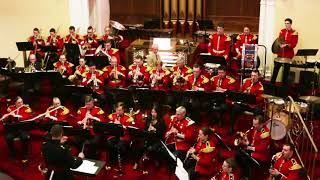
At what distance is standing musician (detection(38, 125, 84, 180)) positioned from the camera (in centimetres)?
679

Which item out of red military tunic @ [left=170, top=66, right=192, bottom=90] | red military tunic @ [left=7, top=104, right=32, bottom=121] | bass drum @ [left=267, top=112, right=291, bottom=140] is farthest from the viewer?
red military tunic @ [left=170, top=66, right=192, bottom=90]

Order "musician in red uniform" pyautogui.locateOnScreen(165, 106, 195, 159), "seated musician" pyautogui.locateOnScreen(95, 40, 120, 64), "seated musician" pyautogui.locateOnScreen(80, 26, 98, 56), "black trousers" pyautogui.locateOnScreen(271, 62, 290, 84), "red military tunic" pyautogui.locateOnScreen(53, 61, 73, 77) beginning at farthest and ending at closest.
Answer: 1. "seated musician" pyautogui.locateOnScreen(80, 26, 98, 56)
2. "seated musician" pyautogui.locateOnScreen(95, 40, 120, 64)
3. "red military tunic" pyautogui.locateOnScreen(53, 61, 73, 77)
4. "black trousers" pyautogui.locateOnScreen(271, 62, 290, 84)
5. "musician in red uniform" pyautogui.locateOnScreen(165, 106, 195, 159)

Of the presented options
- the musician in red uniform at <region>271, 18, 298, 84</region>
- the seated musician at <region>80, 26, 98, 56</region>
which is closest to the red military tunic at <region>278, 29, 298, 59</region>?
the musician in red uniform at <region>271, 18, 298, 84</region>

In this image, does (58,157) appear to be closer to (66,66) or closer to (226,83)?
(226,83)

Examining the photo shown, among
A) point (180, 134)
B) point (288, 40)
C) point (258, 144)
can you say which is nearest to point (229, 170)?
point (258, 144)

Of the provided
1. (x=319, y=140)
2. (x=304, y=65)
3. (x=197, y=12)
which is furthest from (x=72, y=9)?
(x=319, y=140)

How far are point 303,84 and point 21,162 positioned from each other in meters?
6.65

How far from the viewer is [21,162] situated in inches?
369

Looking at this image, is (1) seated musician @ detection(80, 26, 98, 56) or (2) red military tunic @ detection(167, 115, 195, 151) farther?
(1) seated musician @ detection(80, 26, 98, 56)

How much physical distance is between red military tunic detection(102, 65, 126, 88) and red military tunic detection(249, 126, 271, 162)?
4.11m

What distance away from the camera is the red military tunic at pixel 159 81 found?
10719 millimetres

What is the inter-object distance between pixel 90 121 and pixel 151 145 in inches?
53.2

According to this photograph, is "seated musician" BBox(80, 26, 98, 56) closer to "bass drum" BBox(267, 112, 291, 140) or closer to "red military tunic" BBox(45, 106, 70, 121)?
"red military tunic" BBox(45, 106, 70, 121)

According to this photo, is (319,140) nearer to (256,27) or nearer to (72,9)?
(256,27)
